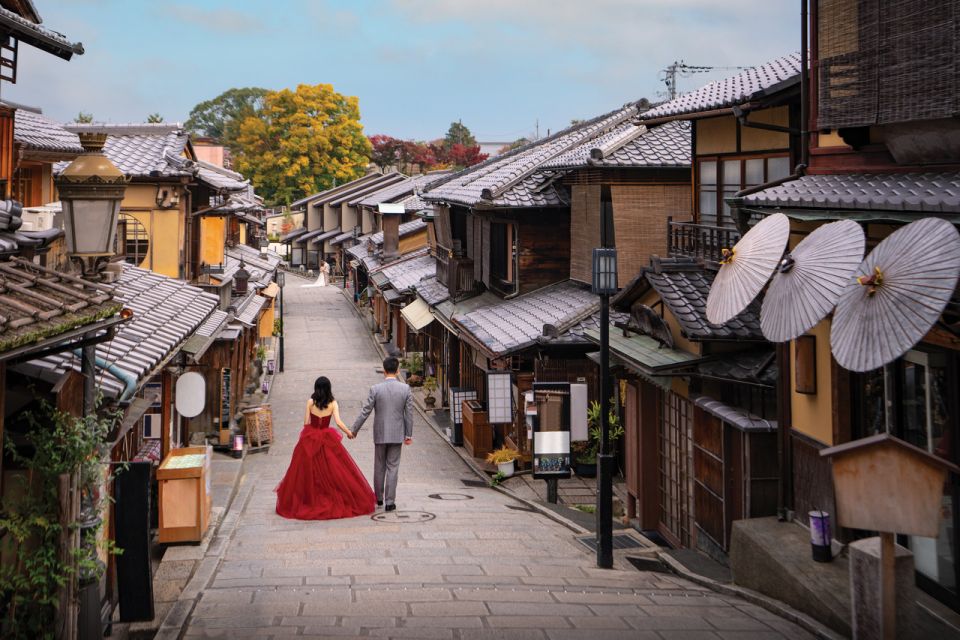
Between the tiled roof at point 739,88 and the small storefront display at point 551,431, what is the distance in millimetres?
5096

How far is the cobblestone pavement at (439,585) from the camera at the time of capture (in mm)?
8586

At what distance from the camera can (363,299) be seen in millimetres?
60656

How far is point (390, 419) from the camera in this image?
14195 millimetres

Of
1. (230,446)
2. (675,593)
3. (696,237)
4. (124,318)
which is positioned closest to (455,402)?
(230,446)

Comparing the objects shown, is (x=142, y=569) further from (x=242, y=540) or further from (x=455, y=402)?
(x=455, y=402)

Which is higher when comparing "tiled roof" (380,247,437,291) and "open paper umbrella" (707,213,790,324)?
"tiled roof" (380,247,437,291)

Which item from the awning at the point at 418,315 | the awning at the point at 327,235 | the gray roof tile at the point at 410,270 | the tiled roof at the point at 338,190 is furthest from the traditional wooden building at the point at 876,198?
the awning at the point at 327,235

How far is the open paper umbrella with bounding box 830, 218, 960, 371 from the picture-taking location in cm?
655

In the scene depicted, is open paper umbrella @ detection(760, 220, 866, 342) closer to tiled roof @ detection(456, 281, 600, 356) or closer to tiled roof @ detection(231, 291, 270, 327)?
tiled roof @ detection(456, 281, 600, 356)

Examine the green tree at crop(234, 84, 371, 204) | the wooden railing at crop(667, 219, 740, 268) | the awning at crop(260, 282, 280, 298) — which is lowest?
the wooden railing at crop(667, 219, 740, 268)

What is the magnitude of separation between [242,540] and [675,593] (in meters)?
6.01

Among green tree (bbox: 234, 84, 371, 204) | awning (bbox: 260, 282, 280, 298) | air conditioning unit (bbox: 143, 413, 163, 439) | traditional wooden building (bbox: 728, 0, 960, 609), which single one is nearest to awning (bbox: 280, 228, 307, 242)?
green tree (bbox: 234, 84, 371, 204)

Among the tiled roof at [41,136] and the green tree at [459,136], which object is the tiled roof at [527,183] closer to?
the tiled roof at [41,136]

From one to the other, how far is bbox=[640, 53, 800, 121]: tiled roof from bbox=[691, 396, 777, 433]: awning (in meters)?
4.50
